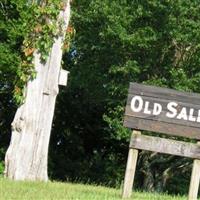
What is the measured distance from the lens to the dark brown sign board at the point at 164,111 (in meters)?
9.91

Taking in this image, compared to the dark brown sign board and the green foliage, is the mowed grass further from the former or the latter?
the green foliage

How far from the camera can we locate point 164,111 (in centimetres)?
996

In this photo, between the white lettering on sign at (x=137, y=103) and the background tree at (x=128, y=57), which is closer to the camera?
the white lettering on sign at (x=137, y=103)

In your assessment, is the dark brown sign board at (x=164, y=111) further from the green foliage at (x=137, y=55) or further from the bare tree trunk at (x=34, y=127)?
the green foliage at (x=137, y=55)

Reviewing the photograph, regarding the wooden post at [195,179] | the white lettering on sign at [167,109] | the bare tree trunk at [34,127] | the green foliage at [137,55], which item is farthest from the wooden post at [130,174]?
the green foliage at [137,55]

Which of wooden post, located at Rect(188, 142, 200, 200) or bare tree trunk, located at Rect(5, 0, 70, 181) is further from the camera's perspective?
bare tree trunk, located at Rect(5, 0, 70, 181)

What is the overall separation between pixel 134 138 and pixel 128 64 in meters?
12.9

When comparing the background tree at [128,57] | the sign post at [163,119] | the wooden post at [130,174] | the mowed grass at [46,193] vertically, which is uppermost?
the background tree at [128,57]

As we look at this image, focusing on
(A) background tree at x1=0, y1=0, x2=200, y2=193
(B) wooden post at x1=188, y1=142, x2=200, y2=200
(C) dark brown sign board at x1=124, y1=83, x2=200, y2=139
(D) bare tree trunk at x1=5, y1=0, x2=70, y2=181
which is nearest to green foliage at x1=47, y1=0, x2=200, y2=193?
(A) background tree at x1=0, y1=0, x2=200, y2=193

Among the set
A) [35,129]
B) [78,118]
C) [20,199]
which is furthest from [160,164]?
[20,199]


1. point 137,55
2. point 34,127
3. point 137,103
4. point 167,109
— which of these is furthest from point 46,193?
point 137,55

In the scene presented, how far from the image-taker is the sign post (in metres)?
9.89

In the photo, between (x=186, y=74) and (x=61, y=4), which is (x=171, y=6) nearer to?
(x=186, y=74)

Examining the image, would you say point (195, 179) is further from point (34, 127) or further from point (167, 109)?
point (34, 127)
